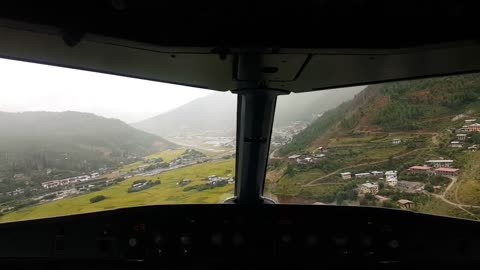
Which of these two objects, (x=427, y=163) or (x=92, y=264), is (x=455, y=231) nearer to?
(x=427, y=163)

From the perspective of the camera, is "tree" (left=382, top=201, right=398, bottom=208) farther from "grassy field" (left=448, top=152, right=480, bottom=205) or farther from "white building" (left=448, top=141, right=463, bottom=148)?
"white building" (left=448, top=141, right=463, bottom=148)

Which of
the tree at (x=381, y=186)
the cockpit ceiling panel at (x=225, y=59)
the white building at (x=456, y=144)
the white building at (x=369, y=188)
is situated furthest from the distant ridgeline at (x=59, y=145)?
the white building at (x=456, y=144)

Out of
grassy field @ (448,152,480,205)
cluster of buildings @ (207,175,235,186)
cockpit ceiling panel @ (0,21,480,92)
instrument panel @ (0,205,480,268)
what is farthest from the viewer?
cluster of buildings @ (207,175,235,186)

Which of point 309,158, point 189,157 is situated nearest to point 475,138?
point 309,158

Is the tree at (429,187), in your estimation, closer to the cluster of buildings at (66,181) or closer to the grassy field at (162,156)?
the grassy field at (162,156)

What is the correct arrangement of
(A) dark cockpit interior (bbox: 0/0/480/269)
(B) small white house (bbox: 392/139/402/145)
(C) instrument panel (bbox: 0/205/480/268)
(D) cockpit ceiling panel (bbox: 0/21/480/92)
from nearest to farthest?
(A) dark cockpit interior (bbox: 0/0/480/269) < (D) cockpit ceiling panel (bbox: 0/21/480/92) < (C) instrument panel (bbox: 0/205/480/268) < (B) small white house (bbox: 392/139/402/145)

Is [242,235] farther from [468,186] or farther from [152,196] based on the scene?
[468,186]

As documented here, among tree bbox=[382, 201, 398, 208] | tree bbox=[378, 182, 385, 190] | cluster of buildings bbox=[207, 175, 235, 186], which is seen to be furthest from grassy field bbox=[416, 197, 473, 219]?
cluster of buildings bbox=[207, 175, 235, 186]
